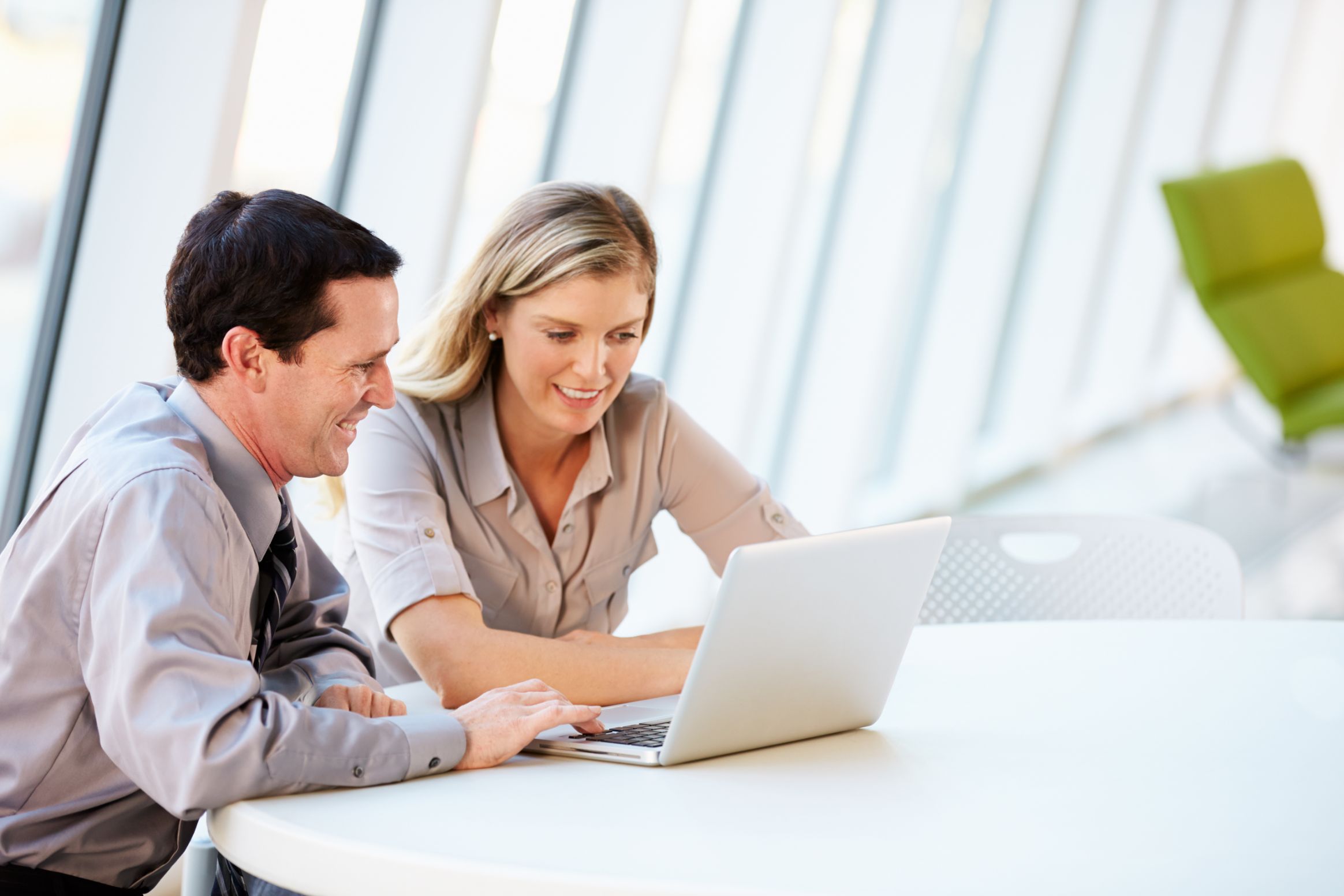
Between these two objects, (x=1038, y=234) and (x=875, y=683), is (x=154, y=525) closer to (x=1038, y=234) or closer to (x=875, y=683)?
(x=875, y=683)

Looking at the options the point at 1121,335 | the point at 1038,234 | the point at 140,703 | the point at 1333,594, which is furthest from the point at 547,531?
the point at 1121,335

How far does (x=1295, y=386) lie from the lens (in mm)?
4742

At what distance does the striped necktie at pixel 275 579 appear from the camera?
1371 millimetres

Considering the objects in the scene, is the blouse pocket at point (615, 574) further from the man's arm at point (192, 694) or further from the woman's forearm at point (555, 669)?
the man's arm at point (192, 694)

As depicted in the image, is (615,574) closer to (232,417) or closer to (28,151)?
(232,417)

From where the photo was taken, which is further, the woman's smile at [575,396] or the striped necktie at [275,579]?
the woman's smile at [575,396]

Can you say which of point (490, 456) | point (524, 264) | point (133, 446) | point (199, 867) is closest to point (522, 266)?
point (524, 264)

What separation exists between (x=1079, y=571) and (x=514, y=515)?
0.85 metres

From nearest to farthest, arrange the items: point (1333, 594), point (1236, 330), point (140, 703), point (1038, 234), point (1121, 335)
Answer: point (140, 703)
point (1333, 594)
point (1236, 330)
point (1038, 234)
point (1121, 335)

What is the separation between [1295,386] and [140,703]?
4576 millimetres

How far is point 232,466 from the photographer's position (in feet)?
4.21

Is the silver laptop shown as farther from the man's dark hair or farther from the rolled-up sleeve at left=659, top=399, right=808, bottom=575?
the rolled-up sleeve at left=659, top=399, right=808, bottom=575

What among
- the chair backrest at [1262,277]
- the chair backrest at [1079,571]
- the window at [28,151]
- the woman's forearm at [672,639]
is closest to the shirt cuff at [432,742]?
the woman's forearm at [672,639]

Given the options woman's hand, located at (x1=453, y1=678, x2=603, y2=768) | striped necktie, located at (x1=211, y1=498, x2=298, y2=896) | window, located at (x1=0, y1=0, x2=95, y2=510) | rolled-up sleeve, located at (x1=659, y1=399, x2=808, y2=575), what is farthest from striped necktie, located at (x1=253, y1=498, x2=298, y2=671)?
window, located at (x1=0, y1=0, x2=95, y2=510)
